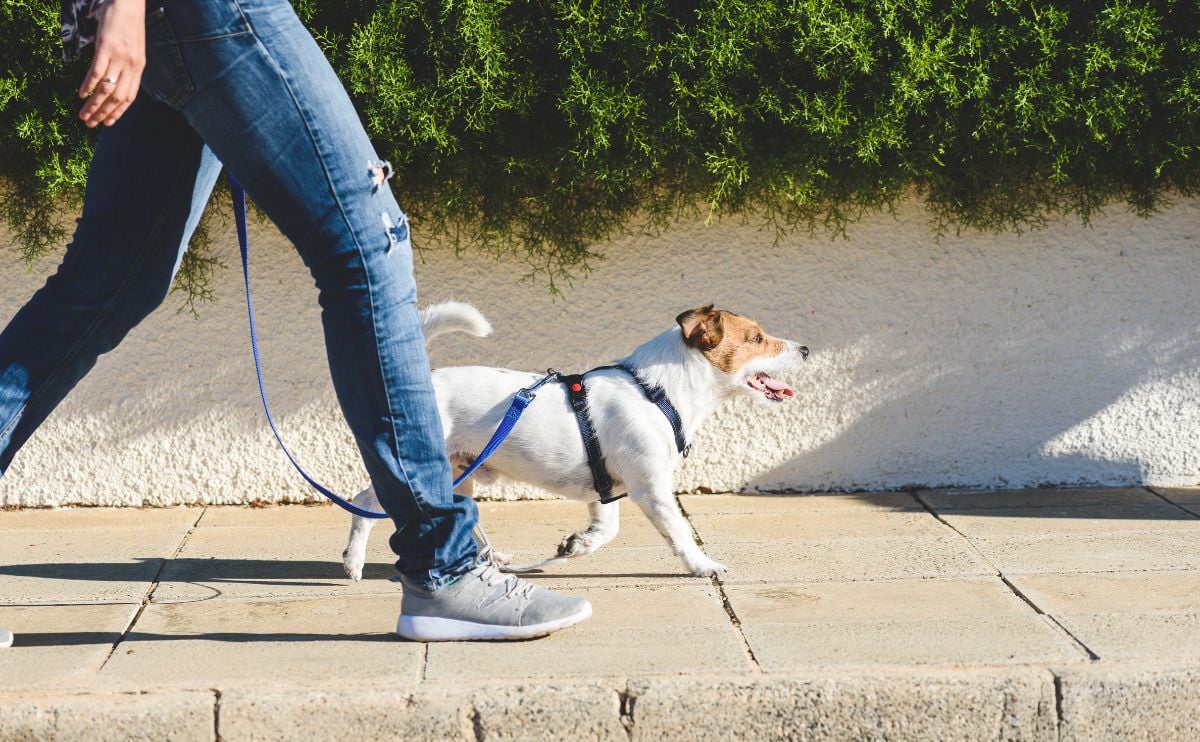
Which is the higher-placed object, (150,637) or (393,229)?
(393,229)

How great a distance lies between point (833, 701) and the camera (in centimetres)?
285

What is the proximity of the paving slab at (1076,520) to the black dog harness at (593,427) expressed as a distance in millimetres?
1240

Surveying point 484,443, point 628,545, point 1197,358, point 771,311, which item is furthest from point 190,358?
point 1197,358

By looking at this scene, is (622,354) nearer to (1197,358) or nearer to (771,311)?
(771,311)

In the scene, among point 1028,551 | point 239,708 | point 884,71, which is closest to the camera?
point 239,708

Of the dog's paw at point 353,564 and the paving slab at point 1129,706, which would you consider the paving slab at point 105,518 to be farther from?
the paving slab at point 1129,706

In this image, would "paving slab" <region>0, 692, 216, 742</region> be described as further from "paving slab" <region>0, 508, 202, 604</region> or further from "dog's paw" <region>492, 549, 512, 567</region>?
"dog's paw" <region>492, 549, 512, 567</region>

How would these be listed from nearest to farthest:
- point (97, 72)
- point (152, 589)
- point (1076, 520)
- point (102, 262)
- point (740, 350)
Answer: point (97, 72)
point (102, 262)
point (152, 589)
point (740, 350)
point (1076, 520)

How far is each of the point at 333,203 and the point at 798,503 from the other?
9.30 ft

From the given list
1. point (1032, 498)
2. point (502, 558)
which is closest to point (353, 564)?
point (502, 558)

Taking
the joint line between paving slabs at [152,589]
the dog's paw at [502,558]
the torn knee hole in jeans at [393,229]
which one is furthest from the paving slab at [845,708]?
the joint line between paving slabs at [152,589]

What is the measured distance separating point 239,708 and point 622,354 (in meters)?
2.54

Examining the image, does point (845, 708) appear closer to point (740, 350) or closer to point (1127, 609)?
point (1127, 609)

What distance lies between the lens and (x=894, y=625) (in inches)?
130
